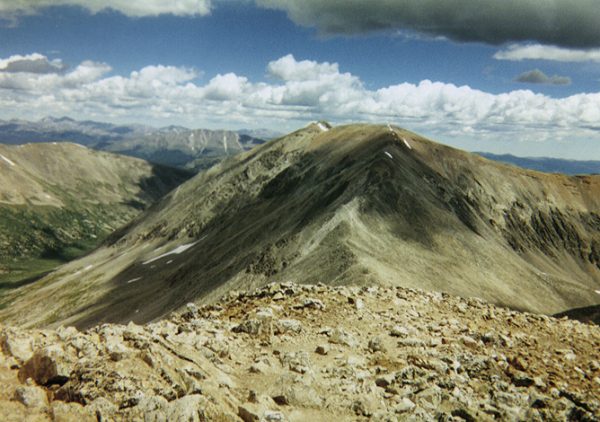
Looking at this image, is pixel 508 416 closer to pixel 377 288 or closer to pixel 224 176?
pixel 377 288

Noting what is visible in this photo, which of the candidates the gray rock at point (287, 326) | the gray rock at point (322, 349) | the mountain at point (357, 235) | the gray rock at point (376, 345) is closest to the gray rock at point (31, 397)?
the gray rock at point (287, 326)

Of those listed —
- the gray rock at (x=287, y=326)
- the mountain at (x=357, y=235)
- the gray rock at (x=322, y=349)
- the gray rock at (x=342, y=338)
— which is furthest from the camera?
the mountain at (x=357, y=235)

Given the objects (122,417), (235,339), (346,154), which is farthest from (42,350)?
(346,154)

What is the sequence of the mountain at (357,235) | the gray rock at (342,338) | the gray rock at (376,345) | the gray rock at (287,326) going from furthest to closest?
the mountain at (357,235), the gray rock at (287,326), the gray rock at (342,338), the gray rock at (376,345)

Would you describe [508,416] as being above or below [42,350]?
below

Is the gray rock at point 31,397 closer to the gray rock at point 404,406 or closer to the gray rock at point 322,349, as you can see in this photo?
the gray rock at point 322,349

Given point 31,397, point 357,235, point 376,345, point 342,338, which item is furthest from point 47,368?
point 357,235
